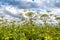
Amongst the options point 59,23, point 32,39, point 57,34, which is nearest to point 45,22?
point 59,23

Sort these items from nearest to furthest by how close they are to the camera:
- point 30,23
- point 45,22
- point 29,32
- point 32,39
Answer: point 32,39 → point 29,32 → point 30,23 → point 45,22

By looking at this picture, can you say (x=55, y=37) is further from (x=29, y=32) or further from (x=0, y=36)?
(x=0, y=36)

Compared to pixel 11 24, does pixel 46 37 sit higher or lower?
higher

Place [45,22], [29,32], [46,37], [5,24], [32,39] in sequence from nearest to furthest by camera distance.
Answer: [46,37] < [32,39] < [29,32] < [45,22] < [5,24]

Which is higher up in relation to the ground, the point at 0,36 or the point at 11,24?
the point at 0,36

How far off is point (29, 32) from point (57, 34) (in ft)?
5.07

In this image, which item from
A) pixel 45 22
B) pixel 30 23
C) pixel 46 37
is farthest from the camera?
pixel 45 22

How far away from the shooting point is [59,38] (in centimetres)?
1188

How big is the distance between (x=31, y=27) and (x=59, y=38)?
6.98ft

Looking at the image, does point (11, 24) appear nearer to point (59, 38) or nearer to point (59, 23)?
point (59, 23)

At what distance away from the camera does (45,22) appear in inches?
591

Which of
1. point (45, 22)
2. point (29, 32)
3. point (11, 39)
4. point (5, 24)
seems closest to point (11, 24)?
point (5, 24)

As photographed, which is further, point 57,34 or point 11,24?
point 11,24

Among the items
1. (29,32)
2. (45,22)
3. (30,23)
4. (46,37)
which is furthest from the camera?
(45,22)
